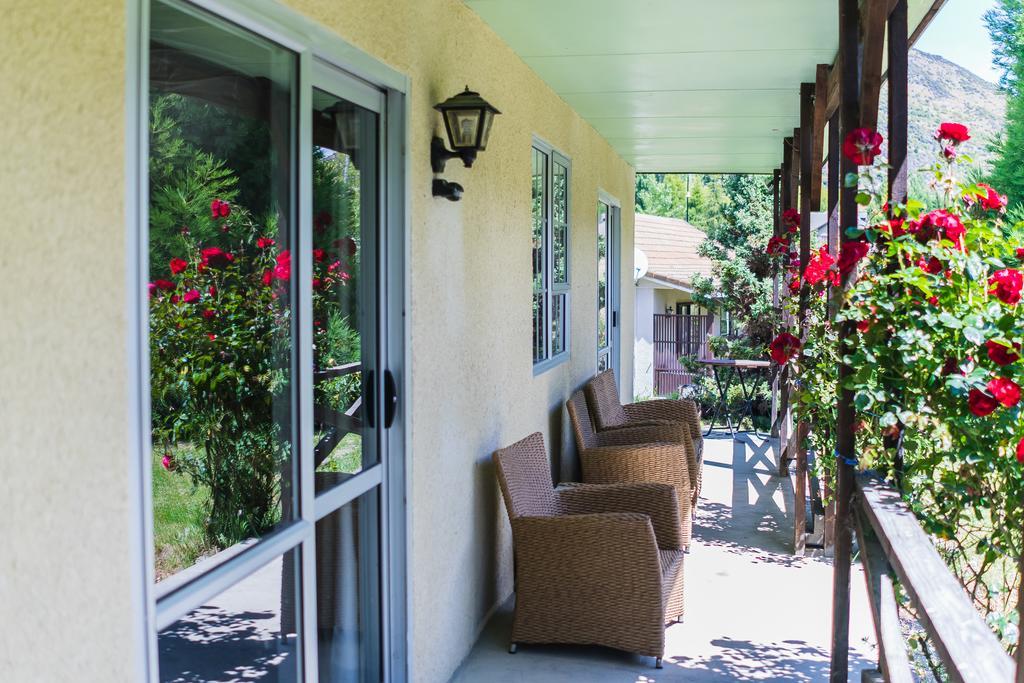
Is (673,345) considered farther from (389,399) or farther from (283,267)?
(283,267)

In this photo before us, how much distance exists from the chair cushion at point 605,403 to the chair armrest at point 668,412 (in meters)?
0.08

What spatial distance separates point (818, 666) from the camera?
12.6ft

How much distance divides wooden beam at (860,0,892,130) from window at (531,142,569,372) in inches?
86.0

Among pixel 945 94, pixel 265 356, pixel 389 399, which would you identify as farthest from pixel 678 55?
pixel 945 94

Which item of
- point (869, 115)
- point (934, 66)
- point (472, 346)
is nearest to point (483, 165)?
point (472, 346)

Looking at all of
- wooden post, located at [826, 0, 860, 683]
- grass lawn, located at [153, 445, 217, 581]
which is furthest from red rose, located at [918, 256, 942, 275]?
grass lawn, located at [153, 445, 217, 581]

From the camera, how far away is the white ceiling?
3.89 m

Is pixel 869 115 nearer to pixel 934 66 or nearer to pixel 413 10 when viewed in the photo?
pixel 413 10

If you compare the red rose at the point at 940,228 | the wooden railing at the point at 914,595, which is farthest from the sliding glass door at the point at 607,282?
the wooden railing at the point at 914,595

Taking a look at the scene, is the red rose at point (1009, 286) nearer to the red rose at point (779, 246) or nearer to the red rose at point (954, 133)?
the red rose at point (954, 133)

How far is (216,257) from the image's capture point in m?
2.07

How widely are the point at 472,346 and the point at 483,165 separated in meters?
0.71

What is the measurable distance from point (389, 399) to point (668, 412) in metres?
4.04

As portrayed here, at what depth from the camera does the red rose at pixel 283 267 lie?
2323 millimetres
